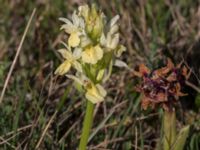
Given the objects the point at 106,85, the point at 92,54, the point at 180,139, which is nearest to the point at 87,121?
the point at 92,54

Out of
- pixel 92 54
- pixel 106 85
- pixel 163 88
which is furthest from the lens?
pixel 106 85

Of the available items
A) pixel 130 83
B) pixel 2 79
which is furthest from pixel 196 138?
pixel 2 79

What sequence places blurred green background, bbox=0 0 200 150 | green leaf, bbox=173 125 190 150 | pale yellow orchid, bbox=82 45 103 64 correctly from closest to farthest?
1. pale yellow orchid, bbox=82 45 103 64
2. green leaf, bbox=173 125 190 150
3. blurred green background, bbox=0 0 200 150

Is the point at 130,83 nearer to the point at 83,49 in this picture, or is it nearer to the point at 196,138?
the point at 196,138

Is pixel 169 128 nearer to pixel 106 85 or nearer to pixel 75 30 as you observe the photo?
pixel 75 30

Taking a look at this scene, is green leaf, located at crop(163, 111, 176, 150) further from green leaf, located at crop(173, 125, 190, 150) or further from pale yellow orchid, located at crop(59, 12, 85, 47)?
pale yellow orchid, located at crop(59, 12, 85, 47)

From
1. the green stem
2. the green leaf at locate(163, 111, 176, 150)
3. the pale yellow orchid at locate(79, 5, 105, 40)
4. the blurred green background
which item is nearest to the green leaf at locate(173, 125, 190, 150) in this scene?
the green leaf at locate(163, 111, 176, 150)
